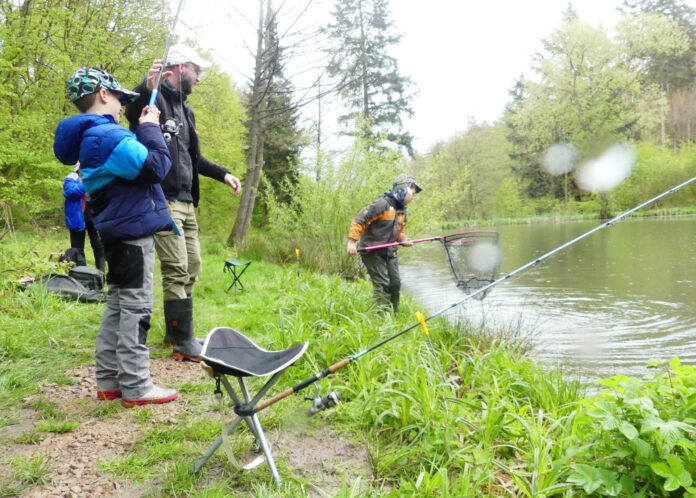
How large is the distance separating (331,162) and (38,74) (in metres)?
8.01

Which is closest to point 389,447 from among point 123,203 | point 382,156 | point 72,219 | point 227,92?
point 123,203

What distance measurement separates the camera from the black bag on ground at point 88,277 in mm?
5379

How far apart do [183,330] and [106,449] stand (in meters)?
1.44

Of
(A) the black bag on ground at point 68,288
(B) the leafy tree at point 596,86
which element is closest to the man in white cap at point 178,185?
(A) the black bag on ground at point 68,288

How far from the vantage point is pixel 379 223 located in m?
5.49

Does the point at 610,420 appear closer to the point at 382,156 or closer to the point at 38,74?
the point at 382,156

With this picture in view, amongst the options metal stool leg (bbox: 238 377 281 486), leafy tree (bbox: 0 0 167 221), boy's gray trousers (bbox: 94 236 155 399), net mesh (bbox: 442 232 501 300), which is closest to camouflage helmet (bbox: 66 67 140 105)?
boy's gray trousers (bbox: 94 236 155 399)

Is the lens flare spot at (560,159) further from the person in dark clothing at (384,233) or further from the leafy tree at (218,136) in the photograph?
the person in dark clothing at (384,233)

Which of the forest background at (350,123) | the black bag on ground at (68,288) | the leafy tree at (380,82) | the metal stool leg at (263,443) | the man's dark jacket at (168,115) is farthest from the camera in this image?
the leafy tree at (380,82)

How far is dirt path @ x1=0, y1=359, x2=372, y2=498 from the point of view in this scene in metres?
1.90

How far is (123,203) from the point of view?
255cm

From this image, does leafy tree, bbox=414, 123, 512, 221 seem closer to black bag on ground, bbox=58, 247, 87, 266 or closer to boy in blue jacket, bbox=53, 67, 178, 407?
black bag on ground, bbox=58, 247, 87, 266

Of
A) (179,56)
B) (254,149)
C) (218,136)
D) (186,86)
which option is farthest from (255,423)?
(218,136)

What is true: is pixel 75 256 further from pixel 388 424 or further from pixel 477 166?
pixel 477 166
